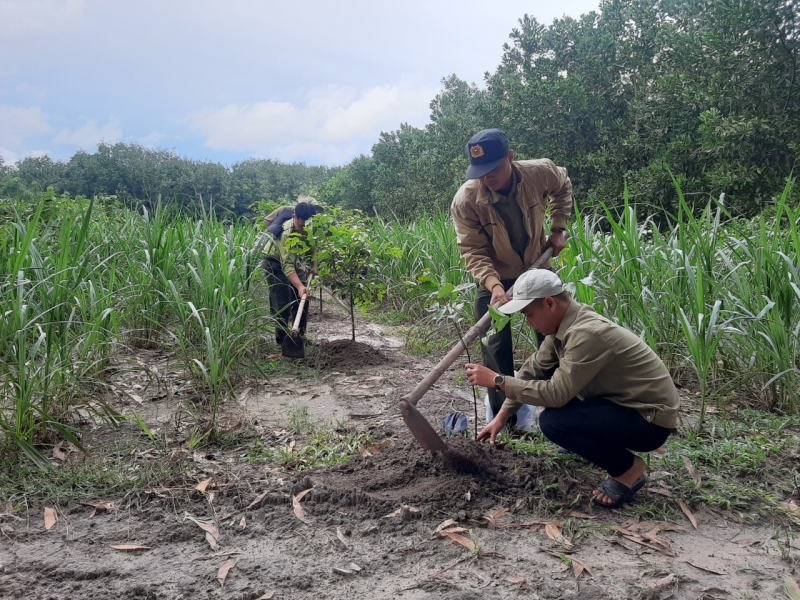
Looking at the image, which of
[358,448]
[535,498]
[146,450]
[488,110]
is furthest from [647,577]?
[488,110]

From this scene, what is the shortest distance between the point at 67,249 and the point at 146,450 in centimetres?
124

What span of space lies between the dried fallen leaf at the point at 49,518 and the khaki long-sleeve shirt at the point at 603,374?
181 centimetres

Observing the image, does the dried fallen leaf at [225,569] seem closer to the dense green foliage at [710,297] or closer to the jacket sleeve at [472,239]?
the dense green foliage at [710,297]

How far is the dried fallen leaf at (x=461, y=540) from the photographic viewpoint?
7.10ft

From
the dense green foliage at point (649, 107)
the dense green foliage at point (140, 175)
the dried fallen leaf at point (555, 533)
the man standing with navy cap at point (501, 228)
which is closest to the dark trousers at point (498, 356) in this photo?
the man standing with navy cap at point (501, 228)

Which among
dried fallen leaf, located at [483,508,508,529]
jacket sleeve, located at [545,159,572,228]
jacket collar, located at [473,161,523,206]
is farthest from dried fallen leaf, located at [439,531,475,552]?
jacket sleeve, located at [545,159,572,228]

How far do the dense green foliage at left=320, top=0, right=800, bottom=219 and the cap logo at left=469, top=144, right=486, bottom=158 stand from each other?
3.46 m

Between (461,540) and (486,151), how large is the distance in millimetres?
1843

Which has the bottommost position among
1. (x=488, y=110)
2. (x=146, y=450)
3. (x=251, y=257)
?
(x=146, y=450)

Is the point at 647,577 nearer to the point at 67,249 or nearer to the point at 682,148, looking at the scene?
the point at 67,249

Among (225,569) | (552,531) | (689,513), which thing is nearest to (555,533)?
(552,531)

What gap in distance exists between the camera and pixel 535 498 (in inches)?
97.7

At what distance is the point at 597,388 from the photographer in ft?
7.95

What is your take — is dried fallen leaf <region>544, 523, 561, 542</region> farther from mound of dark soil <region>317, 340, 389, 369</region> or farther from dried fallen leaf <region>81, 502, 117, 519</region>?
mound of dark soil <region>317, 340, 389, 369</region>
